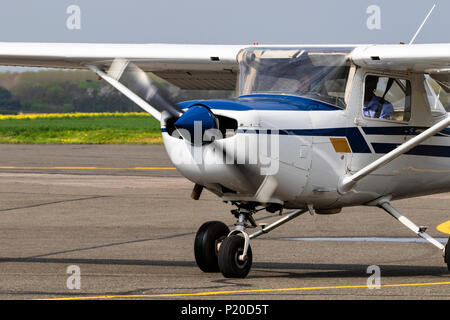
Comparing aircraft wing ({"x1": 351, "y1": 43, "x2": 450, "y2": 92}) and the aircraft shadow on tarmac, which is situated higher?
aircraft wing ({"x1": 351, "y1": 43, "x2": 450, "y2": 92})

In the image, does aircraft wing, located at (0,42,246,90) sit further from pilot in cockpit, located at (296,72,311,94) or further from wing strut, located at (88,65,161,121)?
pilot in cockpit, located at (296,72,311,94)

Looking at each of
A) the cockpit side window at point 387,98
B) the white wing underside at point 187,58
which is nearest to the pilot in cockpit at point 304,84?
the white wing underside at point 187,58

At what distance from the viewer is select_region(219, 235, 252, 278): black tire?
10078mm

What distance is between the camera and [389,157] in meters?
10.2

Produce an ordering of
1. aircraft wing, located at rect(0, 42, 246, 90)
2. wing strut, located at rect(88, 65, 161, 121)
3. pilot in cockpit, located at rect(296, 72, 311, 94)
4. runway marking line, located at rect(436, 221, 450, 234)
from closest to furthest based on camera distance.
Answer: pilot in cockpit, located at rect(296, 72, 311, 94) < wing strut, located at rect(88, 65, 161, 121) < aircraft wing, located at rect(0, 42, 246, 90) < runway marking line, located at rect(436, 221, 450, 234)

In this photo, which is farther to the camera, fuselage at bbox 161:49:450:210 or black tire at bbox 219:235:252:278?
black tire at bbox 219:235:252:278

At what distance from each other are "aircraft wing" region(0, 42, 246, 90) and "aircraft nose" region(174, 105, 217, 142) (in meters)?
2.28

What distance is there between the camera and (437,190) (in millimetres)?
11766

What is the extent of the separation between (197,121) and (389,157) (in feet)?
7.11

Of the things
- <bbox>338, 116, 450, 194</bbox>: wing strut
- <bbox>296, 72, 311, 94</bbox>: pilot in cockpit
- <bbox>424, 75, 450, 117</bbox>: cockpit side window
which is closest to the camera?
<bbox>338, 116, 450, 194</bbox>: wing strut

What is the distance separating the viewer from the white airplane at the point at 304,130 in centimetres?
942

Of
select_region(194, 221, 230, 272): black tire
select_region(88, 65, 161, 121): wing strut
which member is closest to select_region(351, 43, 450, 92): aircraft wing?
select_region(88, 65, 161, 121): wing strut
